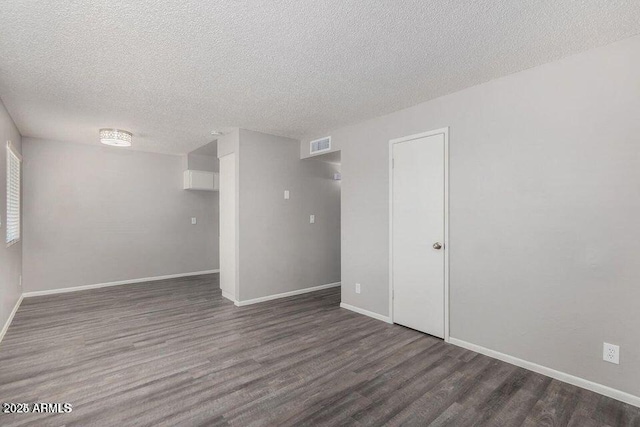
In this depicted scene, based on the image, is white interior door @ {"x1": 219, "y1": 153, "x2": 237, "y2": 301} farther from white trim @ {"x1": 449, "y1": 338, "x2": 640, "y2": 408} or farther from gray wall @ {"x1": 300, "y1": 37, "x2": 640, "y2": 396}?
white trim @ {"x1": 449, "y1": 338, "x2": 640, "y2": 408}

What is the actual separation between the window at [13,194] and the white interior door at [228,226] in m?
2.47

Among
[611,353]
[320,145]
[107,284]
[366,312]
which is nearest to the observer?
[611,353]

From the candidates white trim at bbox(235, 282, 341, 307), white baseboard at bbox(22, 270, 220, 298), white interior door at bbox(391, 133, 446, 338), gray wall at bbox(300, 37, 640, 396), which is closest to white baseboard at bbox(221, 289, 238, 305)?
white trim at bbox(235, 282, 341, 307)

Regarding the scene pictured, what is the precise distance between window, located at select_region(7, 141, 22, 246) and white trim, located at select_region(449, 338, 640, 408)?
5.27 metres

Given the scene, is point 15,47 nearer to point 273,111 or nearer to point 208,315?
point 273,111

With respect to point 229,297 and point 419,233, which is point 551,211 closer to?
point 419,233

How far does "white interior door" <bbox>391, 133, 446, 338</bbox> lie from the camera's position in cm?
316

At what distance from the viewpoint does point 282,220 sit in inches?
187

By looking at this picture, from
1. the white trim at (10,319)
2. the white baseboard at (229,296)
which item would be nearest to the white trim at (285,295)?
the white baseboard at (229,296)

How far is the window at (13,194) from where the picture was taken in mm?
3629

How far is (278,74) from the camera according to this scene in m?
2.66

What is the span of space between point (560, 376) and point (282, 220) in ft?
11.9

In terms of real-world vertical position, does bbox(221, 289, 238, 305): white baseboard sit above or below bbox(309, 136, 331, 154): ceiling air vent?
below

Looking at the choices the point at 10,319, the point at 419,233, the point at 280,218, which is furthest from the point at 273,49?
the point at 10,319
